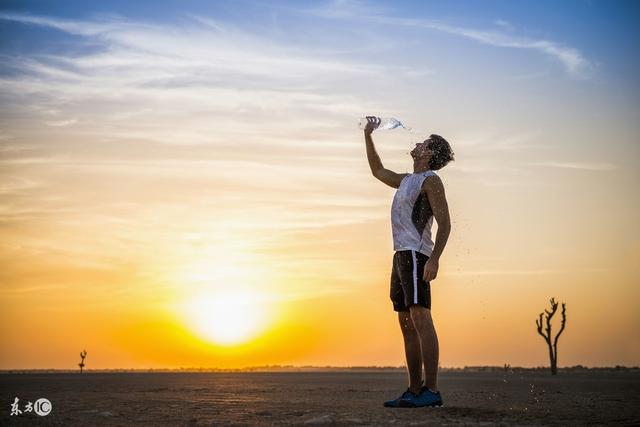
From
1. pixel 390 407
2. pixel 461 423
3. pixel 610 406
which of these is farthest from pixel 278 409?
pixel 610 406

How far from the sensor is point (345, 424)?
553cm

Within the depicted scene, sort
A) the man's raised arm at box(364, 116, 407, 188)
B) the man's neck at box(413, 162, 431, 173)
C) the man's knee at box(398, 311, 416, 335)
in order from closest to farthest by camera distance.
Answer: the man's knee at box(398, 311, 416, 335), the man's neck at box(413, 162, 431, 173), the man's raised arm at box(364, 116, 407, 188)

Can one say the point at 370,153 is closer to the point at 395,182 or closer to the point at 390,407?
the point at 395,182

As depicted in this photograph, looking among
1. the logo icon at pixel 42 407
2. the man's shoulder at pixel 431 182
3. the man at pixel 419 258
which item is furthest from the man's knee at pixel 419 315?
the logo icon at pixel 42 407

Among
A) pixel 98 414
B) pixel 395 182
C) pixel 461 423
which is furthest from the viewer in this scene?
pixel 395 182

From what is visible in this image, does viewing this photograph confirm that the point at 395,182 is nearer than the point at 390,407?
No

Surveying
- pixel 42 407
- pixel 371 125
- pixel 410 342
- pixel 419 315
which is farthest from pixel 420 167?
pixel 42 407

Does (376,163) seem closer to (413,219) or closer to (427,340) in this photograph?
(413,219)

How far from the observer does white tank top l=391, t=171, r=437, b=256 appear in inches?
282

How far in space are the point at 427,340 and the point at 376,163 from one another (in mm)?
1824

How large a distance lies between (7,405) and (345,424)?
372cm

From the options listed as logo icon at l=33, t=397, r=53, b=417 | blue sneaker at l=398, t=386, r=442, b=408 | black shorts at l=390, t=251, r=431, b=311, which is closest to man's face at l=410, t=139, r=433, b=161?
black shorts at l=390, t=251, r=431, b=311

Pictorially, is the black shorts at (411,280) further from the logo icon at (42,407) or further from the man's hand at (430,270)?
the logo icon at (42,407)

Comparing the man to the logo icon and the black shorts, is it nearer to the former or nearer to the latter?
the black shorts
